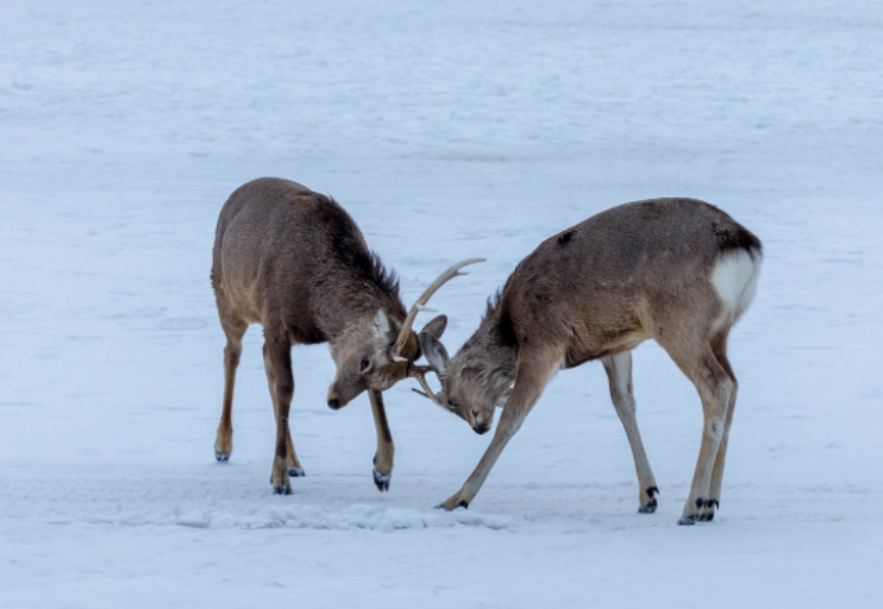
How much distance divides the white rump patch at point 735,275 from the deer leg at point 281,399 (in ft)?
9.13

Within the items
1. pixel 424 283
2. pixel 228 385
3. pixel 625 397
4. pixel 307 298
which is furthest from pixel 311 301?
pixel 424 283

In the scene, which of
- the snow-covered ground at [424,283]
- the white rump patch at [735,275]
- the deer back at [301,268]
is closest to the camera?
the snow-covered ground at [424,283]

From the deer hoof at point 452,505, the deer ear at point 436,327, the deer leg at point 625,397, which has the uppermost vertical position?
the deer ear at point 436,327

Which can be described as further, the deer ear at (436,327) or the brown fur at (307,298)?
the deer ear at (436,327)

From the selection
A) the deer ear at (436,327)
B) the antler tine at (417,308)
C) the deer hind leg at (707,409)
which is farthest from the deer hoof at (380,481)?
the deer hind leg at (707,409)

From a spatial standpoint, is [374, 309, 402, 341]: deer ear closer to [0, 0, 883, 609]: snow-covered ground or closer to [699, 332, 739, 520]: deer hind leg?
[0, 0, 883, 609]: snow-covered ground

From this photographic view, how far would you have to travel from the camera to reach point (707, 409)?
7168mm

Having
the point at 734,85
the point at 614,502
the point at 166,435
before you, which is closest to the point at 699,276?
the point at 614,502

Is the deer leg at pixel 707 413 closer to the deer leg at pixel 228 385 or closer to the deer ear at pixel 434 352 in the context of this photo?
the deer ear at pixel 434 352

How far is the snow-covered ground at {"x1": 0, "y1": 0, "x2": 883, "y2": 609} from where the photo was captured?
19.9 ft

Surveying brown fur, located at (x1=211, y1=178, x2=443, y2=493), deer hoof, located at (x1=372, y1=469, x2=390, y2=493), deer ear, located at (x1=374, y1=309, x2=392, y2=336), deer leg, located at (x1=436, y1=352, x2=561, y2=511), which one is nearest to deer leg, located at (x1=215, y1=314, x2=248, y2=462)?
brown fur, located at (x1=211, y1=178, x2=443, y2=493)

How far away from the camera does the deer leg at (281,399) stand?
8.25m

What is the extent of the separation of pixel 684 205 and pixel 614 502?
1769 millimetres

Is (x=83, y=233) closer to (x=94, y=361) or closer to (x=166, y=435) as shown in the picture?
(x=94, y=361)
